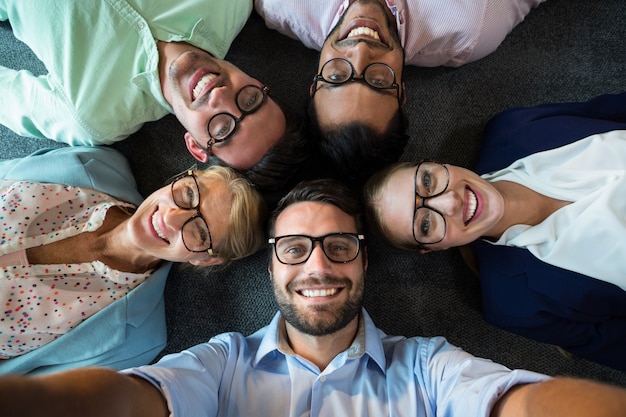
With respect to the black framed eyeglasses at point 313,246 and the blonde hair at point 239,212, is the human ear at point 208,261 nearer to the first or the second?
the blonde hair at point 239,212

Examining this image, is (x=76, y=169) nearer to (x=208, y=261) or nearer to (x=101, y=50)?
(x=101, y=50)

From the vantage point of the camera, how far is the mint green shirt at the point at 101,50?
66.3 inches

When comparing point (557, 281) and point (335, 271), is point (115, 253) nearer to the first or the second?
point (335, 271)

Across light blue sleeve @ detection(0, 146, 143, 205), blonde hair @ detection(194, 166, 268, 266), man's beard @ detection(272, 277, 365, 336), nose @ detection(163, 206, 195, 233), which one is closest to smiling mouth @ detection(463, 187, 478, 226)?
man's beard @ detection(272, 277, 365, 336)

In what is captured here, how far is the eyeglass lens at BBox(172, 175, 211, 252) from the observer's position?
1544mm

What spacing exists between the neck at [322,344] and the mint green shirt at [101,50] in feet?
3.71

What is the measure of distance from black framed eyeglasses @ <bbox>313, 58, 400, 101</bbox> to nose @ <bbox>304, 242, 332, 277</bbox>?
616 millimetres

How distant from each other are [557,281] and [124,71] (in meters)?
1.92

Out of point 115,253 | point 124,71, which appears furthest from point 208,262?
point 124,71

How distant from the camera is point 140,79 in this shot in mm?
1704

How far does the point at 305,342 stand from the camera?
157 cm

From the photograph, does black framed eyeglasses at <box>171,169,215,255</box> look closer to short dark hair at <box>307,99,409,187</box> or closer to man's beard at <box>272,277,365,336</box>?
man's beard at <box>272,277,365,336</box>

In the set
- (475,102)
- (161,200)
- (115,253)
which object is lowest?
(115,253)

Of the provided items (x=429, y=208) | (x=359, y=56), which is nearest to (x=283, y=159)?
(x=359, y=56)
